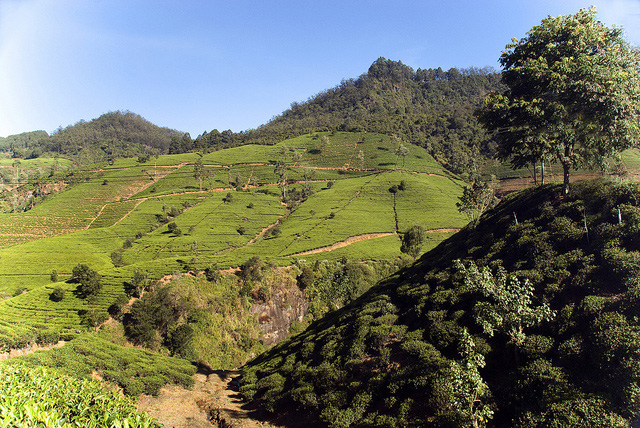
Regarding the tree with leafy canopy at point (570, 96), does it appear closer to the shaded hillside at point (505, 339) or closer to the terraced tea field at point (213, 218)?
the shaded hillside at point (505, 339)

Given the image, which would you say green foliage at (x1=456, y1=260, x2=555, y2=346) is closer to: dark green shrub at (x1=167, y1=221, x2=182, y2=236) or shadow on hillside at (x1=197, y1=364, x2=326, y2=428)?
shadow on hillside at (x1=197, y1=364, x2=326, y2=428)

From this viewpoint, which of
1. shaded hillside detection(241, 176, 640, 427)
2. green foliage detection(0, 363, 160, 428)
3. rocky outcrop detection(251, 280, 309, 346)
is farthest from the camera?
rocky outcrop detection(251, 280, 309, 346)

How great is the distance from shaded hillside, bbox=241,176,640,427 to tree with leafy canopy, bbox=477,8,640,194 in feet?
9.20

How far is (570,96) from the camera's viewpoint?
21250 millimetres

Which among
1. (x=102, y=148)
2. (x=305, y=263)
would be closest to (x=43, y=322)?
(x=305, y=263)

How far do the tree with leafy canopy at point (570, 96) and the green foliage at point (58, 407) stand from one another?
77.7ft

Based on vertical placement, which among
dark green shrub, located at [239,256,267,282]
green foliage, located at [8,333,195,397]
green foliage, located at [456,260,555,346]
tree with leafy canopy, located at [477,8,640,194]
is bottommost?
green foliage, located at [8,333,195,397]

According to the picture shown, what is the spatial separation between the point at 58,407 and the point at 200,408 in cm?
1687

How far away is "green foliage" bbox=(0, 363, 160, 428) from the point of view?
748cm

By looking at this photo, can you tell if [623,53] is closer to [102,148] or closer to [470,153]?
[470,153]

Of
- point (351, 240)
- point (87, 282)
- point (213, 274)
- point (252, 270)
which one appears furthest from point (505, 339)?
point (351, 240)

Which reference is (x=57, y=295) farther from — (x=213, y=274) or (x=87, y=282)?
(x=213, y=274)

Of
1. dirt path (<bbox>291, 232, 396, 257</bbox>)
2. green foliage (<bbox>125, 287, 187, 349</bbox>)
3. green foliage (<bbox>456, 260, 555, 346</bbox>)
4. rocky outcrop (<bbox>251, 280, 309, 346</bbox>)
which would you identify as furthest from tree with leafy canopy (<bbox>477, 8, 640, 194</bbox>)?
dirt path (<bbox>291, 232, 396, 257</bbox>)

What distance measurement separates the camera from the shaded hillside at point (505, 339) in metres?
12.4
